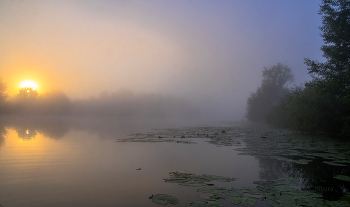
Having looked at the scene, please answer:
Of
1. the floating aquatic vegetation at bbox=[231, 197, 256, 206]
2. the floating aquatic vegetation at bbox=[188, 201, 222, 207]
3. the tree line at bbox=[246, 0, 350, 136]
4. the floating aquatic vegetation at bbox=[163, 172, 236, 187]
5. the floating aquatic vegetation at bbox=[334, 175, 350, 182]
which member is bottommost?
the floating aquatic vegetation at bbox=[334, 175, 350, 182]

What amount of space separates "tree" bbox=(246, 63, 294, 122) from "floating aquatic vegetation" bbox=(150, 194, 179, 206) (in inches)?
1909

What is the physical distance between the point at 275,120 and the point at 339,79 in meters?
19.8

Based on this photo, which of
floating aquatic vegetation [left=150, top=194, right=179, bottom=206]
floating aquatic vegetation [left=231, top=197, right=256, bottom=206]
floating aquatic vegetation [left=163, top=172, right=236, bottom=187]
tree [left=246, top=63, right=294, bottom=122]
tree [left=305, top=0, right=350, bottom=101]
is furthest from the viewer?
tree [left=246, top=63, right=294, bottom=122]

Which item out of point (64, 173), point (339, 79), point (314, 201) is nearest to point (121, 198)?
point (64, 173)

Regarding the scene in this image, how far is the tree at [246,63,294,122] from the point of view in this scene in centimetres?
4794

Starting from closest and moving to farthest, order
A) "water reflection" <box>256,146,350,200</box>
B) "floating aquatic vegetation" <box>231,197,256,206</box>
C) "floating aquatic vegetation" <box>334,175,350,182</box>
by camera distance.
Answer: "floating aquatic vegetation" <box>231,197,256,206</box>
"water reflection" <box>256,146,350,200</box>
"floating aquatic vegetation" <box>334,175,350,182</box>

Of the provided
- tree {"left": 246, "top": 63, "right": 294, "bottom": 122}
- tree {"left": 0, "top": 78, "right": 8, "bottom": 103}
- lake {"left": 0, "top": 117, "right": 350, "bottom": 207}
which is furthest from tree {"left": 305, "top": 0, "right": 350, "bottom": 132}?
tree {"left": 0, "top": 78, "right": 8, "bottom": 103}

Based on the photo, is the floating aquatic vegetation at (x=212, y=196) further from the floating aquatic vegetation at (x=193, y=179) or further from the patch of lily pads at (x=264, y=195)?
the floating aquatic vegetation at (x=193, y=179)

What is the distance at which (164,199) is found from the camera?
3.74 meters

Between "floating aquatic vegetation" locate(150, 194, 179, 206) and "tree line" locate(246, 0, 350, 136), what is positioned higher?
"tree line" locate(246, 0, 350, 136)

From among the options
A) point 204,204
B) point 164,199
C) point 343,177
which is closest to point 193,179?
point 164,199

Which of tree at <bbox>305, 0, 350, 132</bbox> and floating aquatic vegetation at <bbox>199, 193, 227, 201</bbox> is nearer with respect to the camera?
floating aquatic vegetation at <bbox>199, 193, 227, 201</bbox>

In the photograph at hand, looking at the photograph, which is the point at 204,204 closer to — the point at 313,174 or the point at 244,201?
the point at 244,201

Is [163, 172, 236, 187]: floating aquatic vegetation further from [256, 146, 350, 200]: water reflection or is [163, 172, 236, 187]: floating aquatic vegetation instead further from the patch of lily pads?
[256, 146, 350, 200]: water reflection
